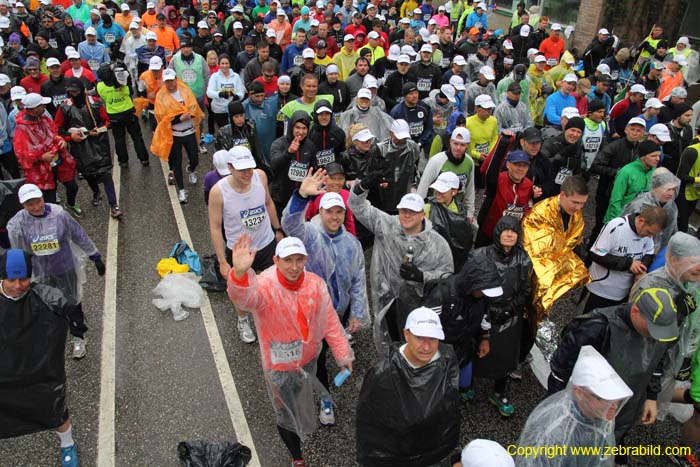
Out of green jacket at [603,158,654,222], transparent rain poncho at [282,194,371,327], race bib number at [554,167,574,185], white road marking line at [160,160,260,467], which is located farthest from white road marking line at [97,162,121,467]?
green jacket at [603,158,654,222]

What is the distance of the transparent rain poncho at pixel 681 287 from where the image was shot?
358 centimetres

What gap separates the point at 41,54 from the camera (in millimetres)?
10859

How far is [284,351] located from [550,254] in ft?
8.68

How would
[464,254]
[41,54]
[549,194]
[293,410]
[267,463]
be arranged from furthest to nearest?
[41,54], [549,194], [464,254], [267,463], [293,410]

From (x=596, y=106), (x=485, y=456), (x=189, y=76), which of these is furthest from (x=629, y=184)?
(x=189, y=76)

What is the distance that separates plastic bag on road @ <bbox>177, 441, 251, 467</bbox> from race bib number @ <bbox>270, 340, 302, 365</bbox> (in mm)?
736

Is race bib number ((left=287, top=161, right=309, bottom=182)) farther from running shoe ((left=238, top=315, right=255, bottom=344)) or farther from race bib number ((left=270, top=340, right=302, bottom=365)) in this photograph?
race bib number ((left=270, top=340, right=302, bottom=365))

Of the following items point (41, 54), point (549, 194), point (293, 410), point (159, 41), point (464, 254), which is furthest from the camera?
point (159, 41)

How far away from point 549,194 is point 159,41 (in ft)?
31.5

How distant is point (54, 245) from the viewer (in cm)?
477

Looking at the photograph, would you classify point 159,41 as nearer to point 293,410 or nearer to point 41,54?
point 41,54

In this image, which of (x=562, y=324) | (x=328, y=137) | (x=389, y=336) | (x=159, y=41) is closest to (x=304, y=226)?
(x=389, y=336)

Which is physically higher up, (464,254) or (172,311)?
(464,254)

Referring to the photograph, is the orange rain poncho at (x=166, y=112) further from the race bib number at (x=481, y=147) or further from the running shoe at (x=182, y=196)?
the race bib number at (x=481, y=147)
